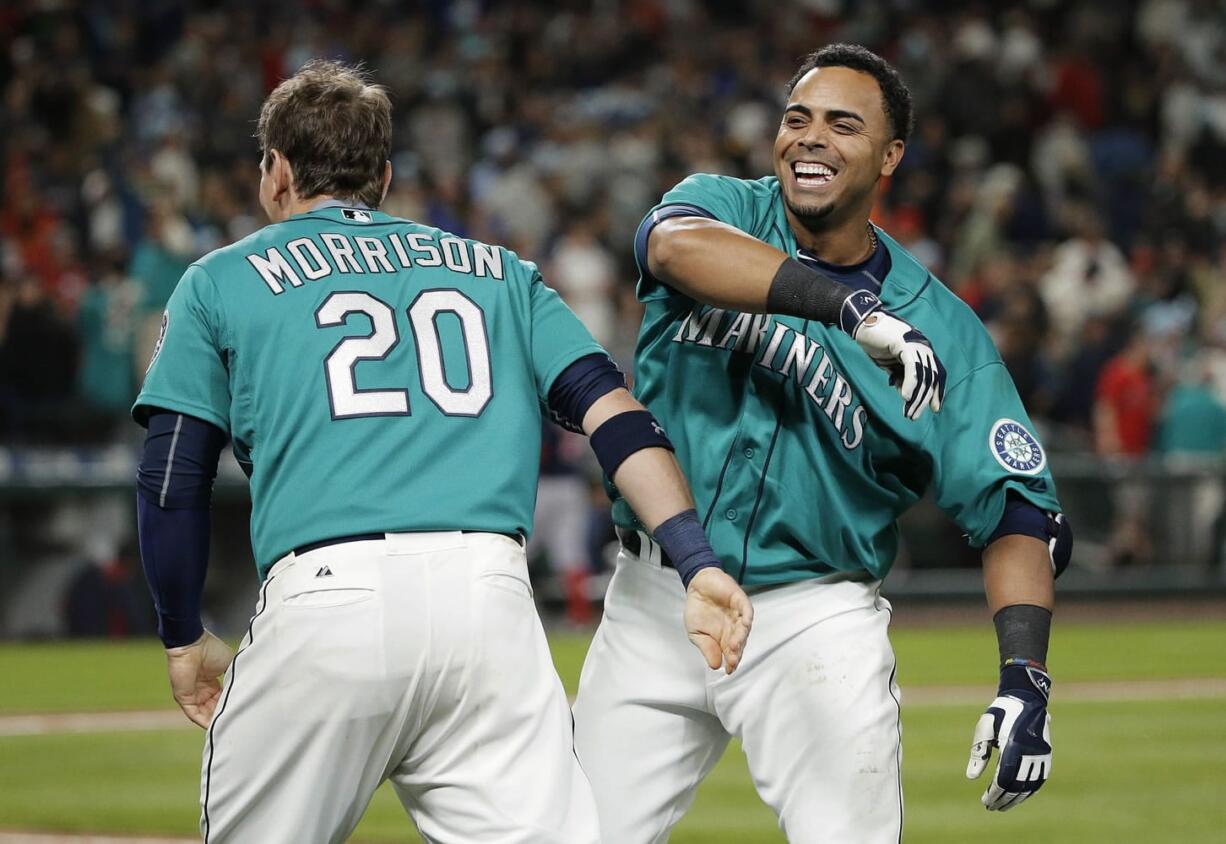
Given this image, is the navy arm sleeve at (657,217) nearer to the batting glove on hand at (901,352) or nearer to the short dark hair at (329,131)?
the batting glove on hand at (901,352)

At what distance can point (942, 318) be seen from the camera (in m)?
4.11

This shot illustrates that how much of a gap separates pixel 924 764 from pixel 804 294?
542 cm

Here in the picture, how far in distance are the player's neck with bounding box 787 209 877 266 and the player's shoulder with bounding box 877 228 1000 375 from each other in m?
0.10

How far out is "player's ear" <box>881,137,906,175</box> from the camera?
4246 millimetres

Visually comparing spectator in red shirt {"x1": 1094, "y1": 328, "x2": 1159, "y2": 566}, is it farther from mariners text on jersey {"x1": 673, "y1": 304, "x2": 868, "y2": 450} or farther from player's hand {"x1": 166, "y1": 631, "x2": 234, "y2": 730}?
player's hand {"x1": 166, "y1": 631, "x2": 234, "y2": 730}

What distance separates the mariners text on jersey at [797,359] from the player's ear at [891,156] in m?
0.49

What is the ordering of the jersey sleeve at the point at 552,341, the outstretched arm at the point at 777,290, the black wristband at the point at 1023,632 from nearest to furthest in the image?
the outstretched arm at the point at 777,290 < the jersey sleeve at the point at 552,341 < the black wristband at the point at 1023,632

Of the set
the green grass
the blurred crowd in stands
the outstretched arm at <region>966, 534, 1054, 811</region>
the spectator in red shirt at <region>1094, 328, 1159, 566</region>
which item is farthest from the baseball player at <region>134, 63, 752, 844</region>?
the spectator in red shirt at <region>1094, 328, 1159, 566</region>

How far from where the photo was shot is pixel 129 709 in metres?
10.3

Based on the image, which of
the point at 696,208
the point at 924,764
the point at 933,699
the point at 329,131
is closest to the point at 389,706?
the point at 329,131

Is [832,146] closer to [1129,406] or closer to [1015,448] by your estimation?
[1015,448]

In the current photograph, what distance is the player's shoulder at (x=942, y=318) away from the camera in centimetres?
407

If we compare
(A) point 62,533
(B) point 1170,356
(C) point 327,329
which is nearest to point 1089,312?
(B) point 1170,356

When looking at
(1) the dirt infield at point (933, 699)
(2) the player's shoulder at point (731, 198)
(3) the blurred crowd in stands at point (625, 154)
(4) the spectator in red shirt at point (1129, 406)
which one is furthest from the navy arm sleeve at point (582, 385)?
(4) the spectator in red shirt at point (1129, 406)
